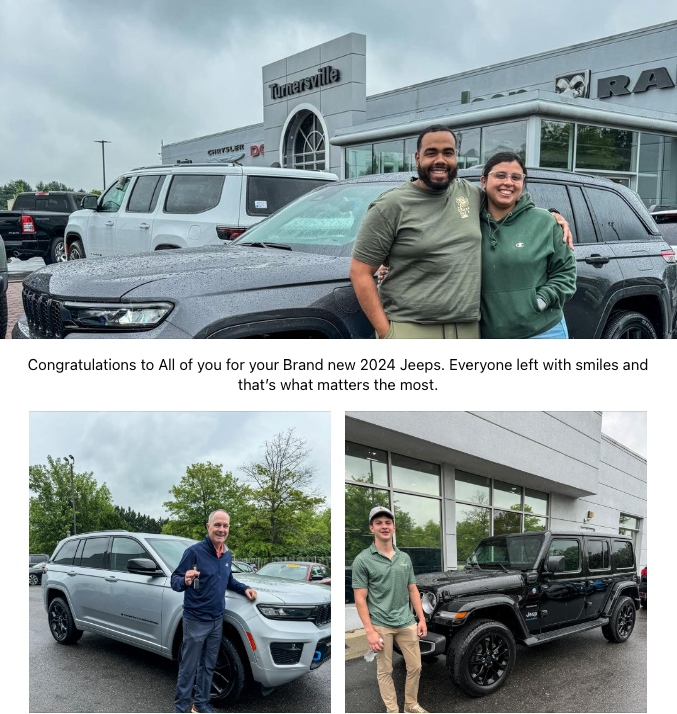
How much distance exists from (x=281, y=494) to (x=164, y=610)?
84 cm

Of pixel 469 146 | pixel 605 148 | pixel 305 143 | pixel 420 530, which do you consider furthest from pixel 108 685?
pixel 305 143

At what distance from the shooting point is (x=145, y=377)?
3375 millimetres

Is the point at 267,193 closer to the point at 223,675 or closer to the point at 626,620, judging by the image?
the point at 626,620

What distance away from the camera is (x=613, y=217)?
6.11 metres

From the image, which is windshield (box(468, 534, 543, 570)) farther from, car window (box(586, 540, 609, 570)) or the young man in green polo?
the young man in green polo

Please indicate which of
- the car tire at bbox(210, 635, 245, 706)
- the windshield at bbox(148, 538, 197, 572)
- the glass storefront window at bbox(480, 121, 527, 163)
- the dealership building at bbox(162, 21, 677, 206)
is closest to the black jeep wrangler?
the car tire at bbox(210, 635, 245, 706)

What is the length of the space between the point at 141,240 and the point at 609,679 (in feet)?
27.2

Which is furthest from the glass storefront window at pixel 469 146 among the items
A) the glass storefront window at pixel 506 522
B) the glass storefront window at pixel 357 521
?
the glass storefront window at pixel 357 521

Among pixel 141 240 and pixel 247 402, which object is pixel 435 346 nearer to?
pixel 247 402

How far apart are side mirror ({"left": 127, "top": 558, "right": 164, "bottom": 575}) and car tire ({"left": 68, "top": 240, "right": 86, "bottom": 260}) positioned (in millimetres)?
9299

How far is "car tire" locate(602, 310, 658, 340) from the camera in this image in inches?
227

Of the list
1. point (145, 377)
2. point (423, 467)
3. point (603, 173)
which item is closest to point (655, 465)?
point (423, 467)

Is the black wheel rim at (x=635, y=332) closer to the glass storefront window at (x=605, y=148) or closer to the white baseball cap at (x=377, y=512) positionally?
the white baseball cap at (x=377, y=512)

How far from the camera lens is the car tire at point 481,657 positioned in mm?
3607
